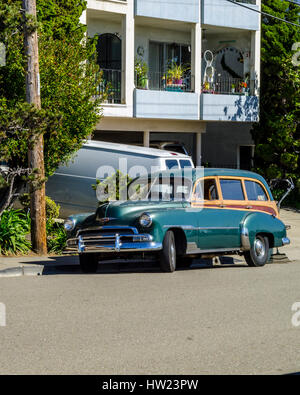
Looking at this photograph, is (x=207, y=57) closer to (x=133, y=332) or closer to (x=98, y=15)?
(x=98, y=15)

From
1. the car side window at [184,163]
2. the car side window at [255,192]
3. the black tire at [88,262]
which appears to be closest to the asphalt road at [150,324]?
the black tire at [88,262]

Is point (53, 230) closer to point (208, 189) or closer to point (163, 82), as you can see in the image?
point (208, 189)

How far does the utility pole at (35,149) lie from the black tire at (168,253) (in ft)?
11.4

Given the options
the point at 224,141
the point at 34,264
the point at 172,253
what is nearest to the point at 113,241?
the point at 172,253

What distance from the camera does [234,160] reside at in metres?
33.1

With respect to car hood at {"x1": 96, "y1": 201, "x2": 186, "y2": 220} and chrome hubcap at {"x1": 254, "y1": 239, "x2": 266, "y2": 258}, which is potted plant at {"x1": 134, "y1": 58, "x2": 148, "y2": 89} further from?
car hood at {"x1": 96, "y1": 201, "x2": 186, "y2": 220}

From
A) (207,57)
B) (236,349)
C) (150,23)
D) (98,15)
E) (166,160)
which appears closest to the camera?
(236,349)

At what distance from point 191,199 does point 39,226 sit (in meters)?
3.65

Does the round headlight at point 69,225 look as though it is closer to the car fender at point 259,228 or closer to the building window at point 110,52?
the car fender at point 259,228

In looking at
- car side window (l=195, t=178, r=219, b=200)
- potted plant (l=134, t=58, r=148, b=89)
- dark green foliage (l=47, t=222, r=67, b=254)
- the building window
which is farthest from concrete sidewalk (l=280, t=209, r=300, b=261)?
the building window

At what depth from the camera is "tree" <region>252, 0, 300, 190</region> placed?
2872 centimetres

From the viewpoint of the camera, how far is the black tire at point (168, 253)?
13797mm

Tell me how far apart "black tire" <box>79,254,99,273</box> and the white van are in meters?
5.94
